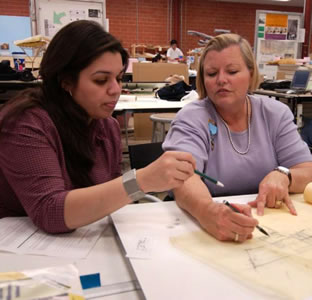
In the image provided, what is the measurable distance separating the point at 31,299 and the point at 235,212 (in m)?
0.48

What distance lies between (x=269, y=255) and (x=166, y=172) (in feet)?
0.98

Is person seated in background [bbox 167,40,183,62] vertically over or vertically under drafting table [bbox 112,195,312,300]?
over

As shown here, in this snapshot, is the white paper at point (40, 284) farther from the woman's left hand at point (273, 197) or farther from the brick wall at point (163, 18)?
the brick wall at point (163, 18)

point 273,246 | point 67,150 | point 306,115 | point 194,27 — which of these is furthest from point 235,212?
point 194,27

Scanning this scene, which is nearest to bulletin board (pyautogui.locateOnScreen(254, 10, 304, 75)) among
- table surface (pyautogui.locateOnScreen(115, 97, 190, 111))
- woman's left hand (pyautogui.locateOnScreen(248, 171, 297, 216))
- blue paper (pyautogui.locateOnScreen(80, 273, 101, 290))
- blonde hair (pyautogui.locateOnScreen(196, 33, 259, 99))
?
table surface (pyautogui.locateOnScreen(115, 97, 190, 111))

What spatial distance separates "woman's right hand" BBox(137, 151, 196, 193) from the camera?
0.85m

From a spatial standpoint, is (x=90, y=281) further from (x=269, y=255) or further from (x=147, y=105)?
(x=147, y=105)

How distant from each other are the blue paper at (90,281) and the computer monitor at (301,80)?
403cm

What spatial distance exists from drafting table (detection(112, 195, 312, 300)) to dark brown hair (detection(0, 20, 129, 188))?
0.21 m

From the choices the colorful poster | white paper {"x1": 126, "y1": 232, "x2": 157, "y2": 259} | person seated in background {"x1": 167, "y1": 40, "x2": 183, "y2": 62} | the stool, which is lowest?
the stool

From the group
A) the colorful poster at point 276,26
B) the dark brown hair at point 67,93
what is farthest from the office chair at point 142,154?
the colorful poster at point 276,26

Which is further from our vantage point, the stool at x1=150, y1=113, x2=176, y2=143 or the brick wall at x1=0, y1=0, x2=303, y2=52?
the brick wall at x1=0, y1=0, x2=303, y2=52

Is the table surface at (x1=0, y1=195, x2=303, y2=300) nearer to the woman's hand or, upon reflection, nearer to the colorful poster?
the woman's hand

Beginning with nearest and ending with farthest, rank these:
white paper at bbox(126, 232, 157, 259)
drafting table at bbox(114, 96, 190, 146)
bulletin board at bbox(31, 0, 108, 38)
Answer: white paper at bbox(126, 232, 157, 259)
drafting table at bbox(114, 96, 190, 146)
bulletin board at bbox(31, 0, 108, 38)
